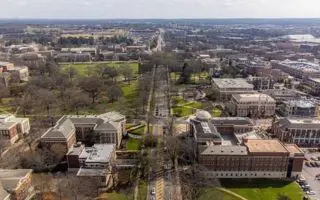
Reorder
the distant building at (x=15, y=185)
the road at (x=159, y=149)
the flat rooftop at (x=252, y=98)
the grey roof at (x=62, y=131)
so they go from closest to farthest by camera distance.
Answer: the distant building at (x=15, y=185), the road at (x=159, y=149), the grey roof at (x=62, y=131), the flat rooftop at (x=252, y=98)

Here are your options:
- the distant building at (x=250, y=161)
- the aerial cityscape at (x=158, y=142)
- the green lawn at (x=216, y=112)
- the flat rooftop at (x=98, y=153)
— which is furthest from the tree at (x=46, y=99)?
the distant building at (x=250, y=161)

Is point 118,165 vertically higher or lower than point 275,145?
lower

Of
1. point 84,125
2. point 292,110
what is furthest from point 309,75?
point 84,125

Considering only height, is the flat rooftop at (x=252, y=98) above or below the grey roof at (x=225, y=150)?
above

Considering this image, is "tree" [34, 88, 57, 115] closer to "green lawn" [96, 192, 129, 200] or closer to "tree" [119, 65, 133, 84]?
"tree" [119, 65, 133, 84]

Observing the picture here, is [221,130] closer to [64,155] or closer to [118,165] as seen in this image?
[118,165]

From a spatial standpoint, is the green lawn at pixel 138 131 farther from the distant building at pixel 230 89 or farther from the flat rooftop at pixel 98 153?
the distant building at pixel 230 89
